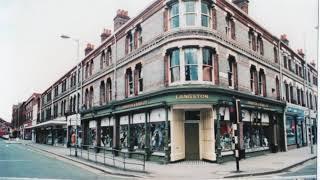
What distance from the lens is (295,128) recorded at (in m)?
21.0

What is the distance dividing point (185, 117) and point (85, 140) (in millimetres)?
12047

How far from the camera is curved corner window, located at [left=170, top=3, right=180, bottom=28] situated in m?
14.0

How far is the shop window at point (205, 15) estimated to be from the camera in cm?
1395

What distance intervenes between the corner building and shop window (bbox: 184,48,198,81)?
1.6 inches

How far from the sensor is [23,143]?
34.8 metres

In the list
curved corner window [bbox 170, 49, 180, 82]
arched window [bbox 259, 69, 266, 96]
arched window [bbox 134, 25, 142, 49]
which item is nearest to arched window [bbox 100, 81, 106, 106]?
arched window [bbox 134, 25, 142, 49]

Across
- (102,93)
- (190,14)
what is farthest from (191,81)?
(102,93)

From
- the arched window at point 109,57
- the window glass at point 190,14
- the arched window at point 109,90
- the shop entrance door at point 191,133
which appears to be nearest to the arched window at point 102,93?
the arched window at point 109,90

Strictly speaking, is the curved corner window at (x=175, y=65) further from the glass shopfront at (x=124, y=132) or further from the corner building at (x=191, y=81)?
the glass shopfront at (x=124, y=132)

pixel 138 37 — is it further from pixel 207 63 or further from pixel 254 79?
pixel 254 79

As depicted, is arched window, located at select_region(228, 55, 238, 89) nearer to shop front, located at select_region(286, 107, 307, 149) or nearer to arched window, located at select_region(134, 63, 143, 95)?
arched window, located at select_region(134, 63, 143, 95)

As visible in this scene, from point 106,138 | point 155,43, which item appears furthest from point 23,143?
point 155,43

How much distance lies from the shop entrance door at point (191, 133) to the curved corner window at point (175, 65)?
1563 mm

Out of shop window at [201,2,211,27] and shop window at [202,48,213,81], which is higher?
shop window at [201,2,211,27]
